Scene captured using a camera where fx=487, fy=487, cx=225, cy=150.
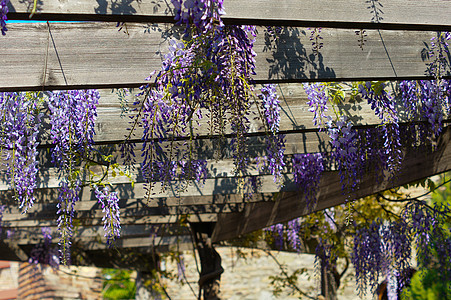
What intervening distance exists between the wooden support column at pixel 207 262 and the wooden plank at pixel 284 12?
415 centimetres

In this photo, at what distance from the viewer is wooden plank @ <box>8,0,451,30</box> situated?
135 cm

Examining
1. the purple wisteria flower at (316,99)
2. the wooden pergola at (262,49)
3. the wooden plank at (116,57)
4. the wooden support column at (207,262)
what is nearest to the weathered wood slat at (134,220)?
the wooden support column at (207,262)

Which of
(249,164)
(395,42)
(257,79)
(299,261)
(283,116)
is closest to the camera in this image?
(257,79)

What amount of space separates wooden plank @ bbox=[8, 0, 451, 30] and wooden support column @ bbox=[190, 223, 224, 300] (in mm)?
4145

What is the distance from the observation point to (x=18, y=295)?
10.1 meters

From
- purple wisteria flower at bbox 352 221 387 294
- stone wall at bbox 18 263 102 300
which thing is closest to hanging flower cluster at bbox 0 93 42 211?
purple wisteria flower at bbox 352 221 387 294

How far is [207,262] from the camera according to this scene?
17.9ft

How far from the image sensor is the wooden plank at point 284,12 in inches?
53.1

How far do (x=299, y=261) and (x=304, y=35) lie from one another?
27.3ft

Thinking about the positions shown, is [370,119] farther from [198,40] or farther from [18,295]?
[18,295]

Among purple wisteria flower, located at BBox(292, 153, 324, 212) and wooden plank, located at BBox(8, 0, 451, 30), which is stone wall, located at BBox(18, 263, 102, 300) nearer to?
purple wisteria flower, located at BBox(292, 153, 324, 212)

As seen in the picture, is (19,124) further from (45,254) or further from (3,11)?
(45,254)

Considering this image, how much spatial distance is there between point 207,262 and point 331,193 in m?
2.16

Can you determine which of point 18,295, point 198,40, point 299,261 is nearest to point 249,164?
point 198,40
